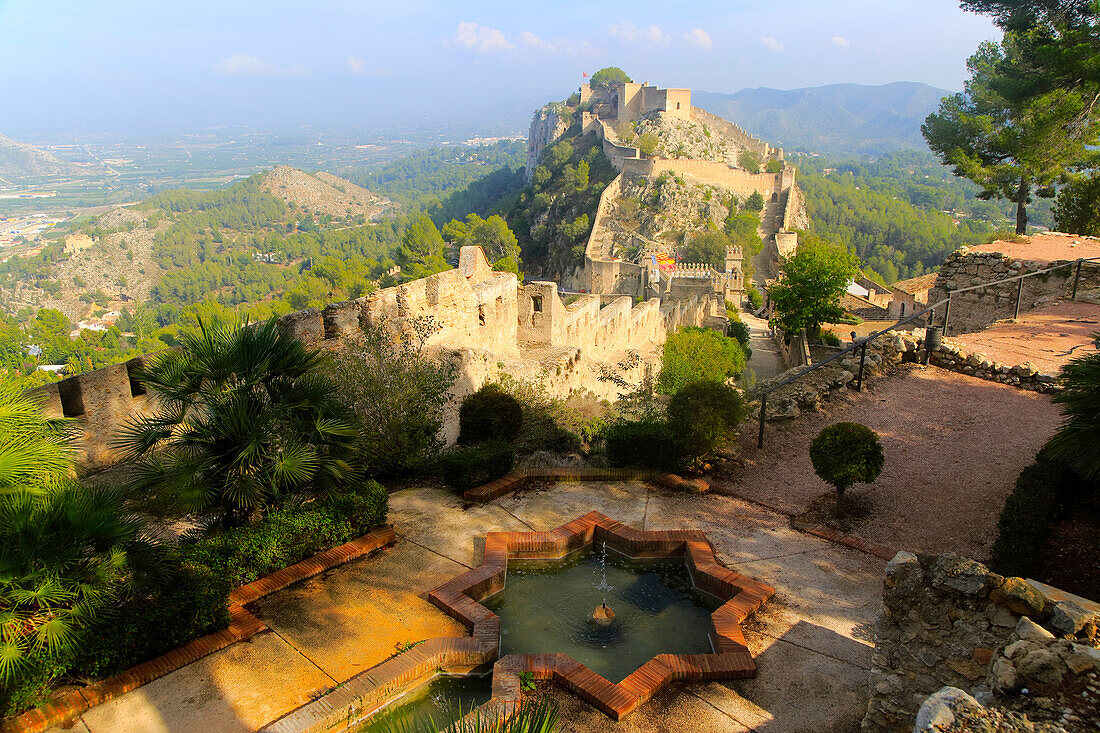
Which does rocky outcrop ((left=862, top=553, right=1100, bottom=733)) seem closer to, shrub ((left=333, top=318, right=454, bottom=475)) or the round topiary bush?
the round topiary bush

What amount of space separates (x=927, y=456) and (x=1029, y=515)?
3561 millimetres

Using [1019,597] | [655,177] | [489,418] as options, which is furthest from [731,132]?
[1019,597]

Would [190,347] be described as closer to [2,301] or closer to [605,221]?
[605,221]

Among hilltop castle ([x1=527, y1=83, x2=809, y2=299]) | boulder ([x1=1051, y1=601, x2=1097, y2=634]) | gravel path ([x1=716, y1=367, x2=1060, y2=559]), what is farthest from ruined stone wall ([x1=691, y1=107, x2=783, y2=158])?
Result: boulder ([x1=1051, y1=601, x2=1097, y2=634])

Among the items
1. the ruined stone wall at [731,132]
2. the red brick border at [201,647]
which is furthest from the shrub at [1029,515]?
the ruined stone wall at [731,132]

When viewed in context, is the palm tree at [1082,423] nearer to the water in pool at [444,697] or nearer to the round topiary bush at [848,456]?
the round topiary bush at [848,456]

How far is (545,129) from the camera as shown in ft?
403

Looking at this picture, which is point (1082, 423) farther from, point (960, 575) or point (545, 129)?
point (545, 129)

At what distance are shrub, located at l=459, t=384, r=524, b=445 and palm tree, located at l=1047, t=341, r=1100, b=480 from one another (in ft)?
22.5

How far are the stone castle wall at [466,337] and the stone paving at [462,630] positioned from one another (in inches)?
118

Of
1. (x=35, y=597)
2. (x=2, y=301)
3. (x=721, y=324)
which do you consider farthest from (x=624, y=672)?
(x=2, y=301)

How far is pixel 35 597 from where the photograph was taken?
421 cm

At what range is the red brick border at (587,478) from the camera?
8867 millimetres

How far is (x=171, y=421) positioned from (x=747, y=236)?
66.5 meters
